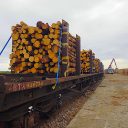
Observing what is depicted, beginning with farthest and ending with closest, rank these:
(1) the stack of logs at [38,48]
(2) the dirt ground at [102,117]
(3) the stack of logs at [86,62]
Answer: (3) the stack of logs at [86,62], (1) the stack of logs at [38,48], (2) the dirt ground at [102,117]

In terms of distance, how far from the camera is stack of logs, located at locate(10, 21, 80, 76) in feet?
27.2

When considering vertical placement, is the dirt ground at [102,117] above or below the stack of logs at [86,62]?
below

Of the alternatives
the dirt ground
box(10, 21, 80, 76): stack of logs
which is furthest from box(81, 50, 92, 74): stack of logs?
box(10, 21, 80, 76): stack of logs

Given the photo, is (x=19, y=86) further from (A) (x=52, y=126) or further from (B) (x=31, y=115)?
(A) (x=52, y=126)

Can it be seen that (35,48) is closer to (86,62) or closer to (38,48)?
(38,48)

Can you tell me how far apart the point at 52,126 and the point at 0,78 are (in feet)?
11.7

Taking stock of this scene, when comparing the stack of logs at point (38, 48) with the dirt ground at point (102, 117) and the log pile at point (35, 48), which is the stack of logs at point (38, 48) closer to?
the log pile at point (35, 48)

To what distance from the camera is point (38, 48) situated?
8477 millimetres

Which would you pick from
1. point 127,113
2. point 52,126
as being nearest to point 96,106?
point 127,113

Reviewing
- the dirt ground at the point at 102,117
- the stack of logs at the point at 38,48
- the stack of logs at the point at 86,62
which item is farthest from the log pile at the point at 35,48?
the stack of logs at the point at 86,62

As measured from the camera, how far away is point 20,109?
223 inches

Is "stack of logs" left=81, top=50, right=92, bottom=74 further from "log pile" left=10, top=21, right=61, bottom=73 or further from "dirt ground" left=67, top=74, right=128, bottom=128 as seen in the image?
"log pile" left=10, top=21, right=61, bottom=73

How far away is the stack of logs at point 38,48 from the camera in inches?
326

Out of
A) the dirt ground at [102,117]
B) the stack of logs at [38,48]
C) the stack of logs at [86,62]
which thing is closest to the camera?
the dirt ground at [102,117]
